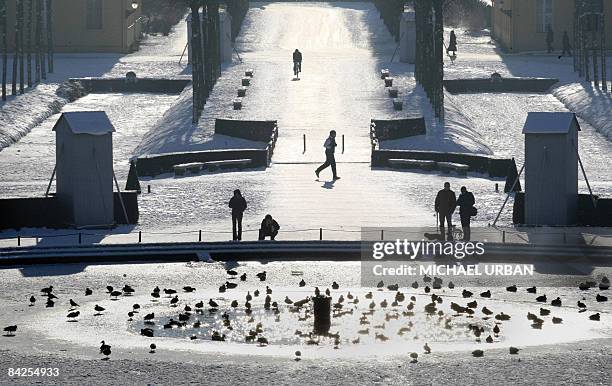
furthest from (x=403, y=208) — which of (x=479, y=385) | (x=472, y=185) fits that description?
(x=479, y=385)

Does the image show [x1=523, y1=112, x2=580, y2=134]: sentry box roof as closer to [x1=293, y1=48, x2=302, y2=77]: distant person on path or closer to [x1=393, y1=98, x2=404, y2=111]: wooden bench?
[x1=393, y1=98, x2=404, y2=111]: wooden bench

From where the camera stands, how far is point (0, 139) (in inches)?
2491

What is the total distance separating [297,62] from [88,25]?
698 inches

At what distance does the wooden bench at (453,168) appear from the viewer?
171ft

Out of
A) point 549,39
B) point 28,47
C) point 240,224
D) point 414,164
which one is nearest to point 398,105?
point 414,164

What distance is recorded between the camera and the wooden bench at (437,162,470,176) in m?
52.0

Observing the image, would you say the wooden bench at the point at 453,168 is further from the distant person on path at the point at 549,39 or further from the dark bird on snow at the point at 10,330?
the distant person on path at the point at 549,39

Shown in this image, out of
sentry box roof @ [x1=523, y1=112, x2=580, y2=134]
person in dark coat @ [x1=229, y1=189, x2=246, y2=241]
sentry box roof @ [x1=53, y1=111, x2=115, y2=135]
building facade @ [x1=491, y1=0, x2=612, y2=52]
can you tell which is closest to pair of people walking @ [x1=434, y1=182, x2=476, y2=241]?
sentry box roof @ [x1=523, y1=112, x2=580, y2=134]

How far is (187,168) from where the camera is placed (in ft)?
172

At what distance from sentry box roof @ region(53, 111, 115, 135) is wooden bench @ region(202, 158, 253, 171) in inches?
383

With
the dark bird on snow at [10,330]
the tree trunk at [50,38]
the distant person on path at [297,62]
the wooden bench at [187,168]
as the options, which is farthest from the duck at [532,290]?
the tree trunk at [50,38]

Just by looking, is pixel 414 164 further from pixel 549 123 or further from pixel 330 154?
pixel 549 123

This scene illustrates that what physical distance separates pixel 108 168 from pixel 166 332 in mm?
13510

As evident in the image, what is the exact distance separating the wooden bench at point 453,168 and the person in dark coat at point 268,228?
556 inches
